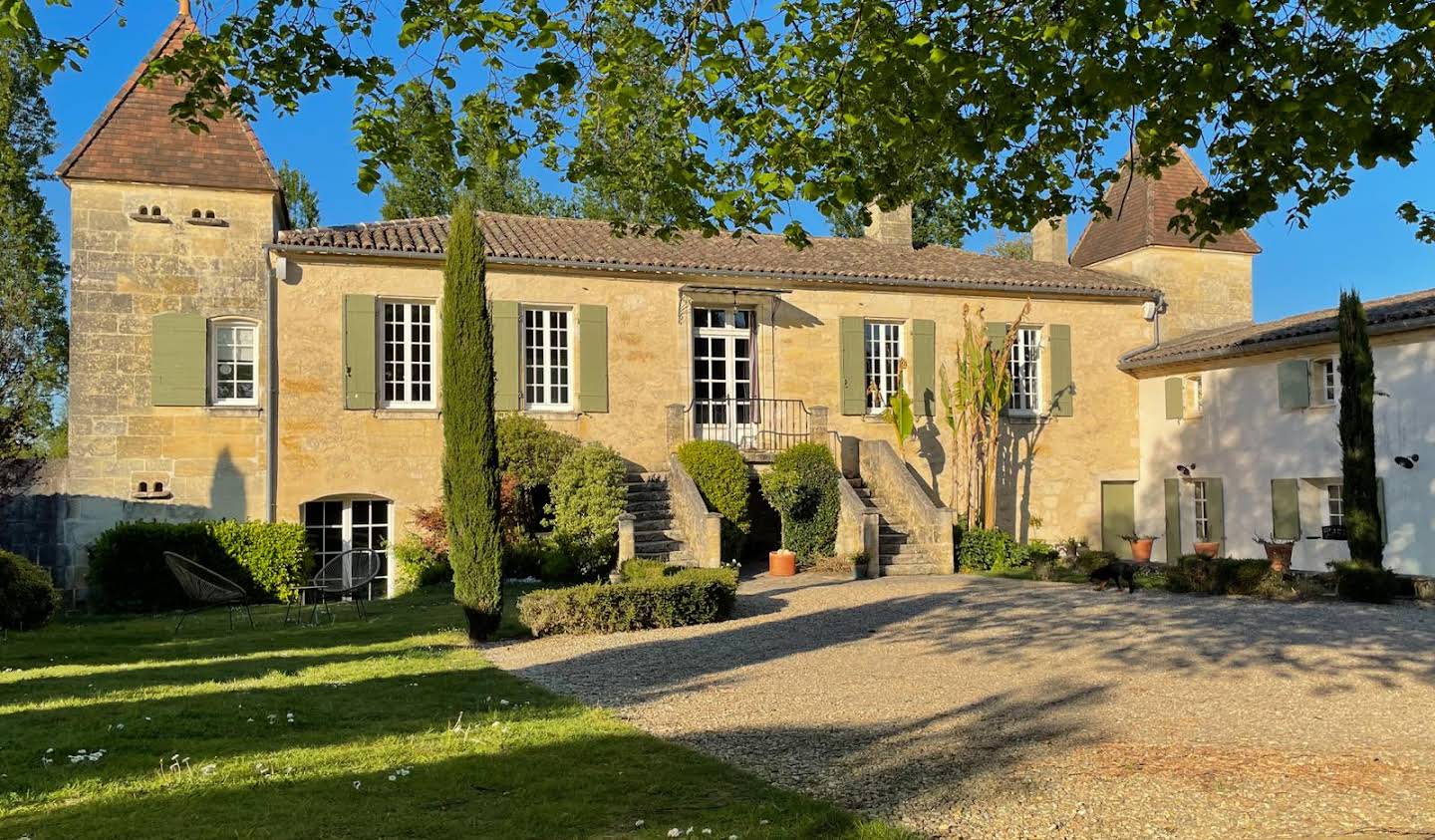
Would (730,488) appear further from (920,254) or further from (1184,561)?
(920,254)

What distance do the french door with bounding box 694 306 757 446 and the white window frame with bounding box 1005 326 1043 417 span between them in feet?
17.3

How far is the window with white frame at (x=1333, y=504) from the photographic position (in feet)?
57.1

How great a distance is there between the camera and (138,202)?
1591cm

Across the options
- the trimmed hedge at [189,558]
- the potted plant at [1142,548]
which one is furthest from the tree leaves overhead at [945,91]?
the potted plant at [1142,548]

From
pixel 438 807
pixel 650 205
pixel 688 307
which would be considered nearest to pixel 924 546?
pixel 688 307

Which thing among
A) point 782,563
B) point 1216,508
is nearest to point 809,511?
point 782,563

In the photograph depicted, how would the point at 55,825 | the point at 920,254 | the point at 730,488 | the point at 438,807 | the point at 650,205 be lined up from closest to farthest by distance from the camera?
the point at 55,825
the point at 438,807
the point at 650,205
the point at 730,488
the point at 920,254

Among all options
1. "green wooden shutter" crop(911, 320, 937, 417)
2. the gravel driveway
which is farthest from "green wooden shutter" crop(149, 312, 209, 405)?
"green wooden shutter" crop(911, 320, 937, 417)

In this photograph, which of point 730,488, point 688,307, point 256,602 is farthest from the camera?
point 688,307

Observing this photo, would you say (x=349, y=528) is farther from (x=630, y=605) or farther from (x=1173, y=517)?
(x=1173, y=517)

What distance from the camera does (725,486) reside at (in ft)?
54.7

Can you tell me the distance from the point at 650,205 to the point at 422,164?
22.4 m

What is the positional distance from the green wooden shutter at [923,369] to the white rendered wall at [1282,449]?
15.0 ft

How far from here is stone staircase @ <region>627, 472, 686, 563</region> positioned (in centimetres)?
1553
